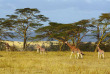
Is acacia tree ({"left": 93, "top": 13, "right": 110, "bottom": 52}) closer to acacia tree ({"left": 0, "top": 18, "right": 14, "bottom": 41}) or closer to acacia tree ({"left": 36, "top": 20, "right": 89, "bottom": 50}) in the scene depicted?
acacia tree ({"left": 36, "top": 20, "right": 89, "bottom": 50})

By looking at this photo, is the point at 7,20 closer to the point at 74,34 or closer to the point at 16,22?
the point at 16,22

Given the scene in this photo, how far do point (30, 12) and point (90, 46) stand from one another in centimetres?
1214

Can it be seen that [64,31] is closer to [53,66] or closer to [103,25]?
[103,25]

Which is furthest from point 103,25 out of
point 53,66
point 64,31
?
point 53,66

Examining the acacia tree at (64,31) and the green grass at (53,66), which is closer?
the green grass at (53,66)

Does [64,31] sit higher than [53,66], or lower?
lower

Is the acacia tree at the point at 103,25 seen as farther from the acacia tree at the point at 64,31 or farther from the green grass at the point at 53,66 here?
the green grass at the point at 53,66

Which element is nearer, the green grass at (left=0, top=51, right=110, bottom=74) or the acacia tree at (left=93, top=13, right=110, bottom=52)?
the green grass at (left=0, top=51, right=110, bottom=74)

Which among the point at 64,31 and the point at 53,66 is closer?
the point at 53,66

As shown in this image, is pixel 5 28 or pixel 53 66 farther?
pixel 5 28

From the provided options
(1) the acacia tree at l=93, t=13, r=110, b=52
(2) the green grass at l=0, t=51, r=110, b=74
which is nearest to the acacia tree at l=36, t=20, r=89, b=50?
(1) the acacia tree at l=93, t=13, r=110, b=52

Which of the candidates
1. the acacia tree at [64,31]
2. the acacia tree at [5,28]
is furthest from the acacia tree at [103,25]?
the acacia tree at [5,28]

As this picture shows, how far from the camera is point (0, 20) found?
32.0 m

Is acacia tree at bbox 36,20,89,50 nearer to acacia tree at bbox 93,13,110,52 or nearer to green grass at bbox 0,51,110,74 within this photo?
acacia tree at bbox 93,13,110,52
